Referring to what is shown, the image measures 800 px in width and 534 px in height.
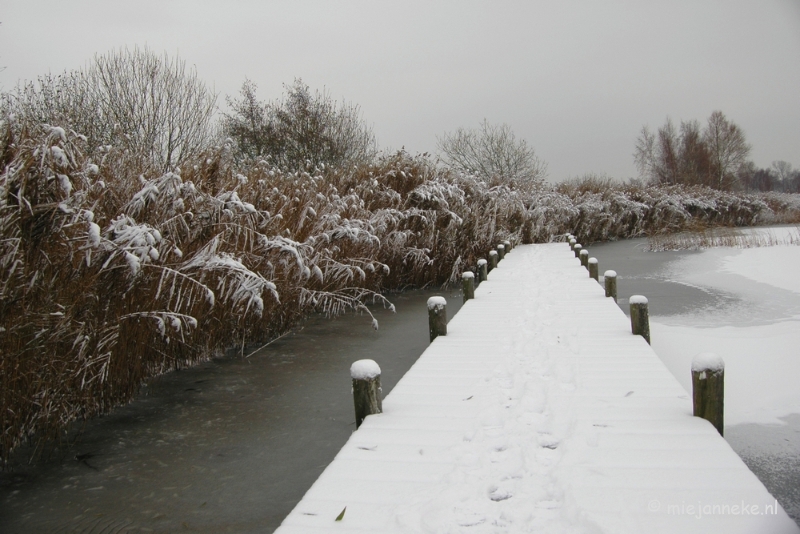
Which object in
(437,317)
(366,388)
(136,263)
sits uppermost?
(136,263)

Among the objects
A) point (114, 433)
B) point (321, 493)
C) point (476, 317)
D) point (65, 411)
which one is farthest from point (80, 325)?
point (476, 317)

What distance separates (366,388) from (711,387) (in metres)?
1.89

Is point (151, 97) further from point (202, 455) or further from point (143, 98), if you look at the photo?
point (202, 455)

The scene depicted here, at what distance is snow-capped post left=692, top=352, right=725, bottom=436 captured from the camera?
9.87 ft

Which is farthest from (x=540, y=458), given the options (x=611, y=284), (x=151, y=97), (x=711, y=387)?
(x=151, y=97)

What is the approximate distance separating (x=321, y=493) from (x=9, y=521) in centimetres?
162

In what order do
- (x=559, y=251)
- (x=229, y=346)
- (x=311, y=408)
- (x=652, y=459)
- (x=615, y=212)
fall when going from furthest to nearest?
1. (x=615, y=212)
2. (x=559, y=251)
3. (x=229, y=346)
4. (x=311, y=408)
5. (x=652, y=459)

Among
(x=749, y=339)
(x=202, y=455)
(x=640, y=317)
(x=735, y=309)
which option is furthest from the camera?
(x=735, y=309)

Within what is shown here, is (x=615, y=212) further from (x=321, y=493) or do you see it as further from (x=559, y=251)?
Result: (x=321, y=493)

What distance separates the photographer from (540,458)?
9.16 feet

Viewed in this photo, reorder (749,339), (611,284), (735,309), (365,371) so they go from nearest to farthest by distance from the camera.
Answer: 1. (365,371)
2. (749,339)
3. (611,284)
4. (735,309)

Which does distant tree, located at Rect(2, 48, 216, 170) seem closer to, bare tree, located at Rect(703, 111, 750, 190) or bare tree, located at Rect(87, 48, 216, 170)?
bare tree, located at Rect(87, 48, 216, 170)

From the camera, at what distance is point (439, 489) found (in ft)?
8.22

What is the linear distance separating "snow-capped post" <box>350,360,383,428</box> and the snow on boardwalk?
8cm
